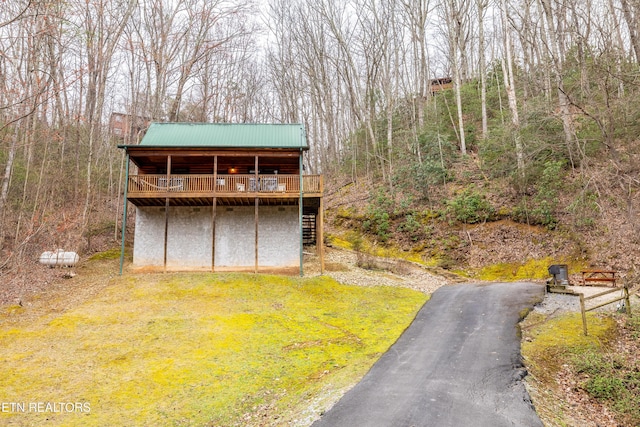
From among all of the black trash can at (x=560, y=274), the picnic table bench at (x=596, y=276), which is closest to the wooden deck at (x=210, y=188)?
the black trash can at (x=560, y=274)

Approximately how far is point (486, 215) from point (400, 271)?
6.31 meters

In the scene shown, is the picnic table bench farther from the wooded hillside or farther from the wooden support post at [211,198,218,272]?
the wooden support post at [211,198,218,272]

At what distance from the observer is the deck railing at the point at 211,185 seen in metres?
18.0

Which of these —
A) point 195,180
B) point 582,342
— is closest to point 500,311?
point 582,342

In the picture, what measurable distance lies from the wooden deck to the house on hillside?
0.05 metres

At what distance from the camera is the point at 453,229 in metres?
21.6

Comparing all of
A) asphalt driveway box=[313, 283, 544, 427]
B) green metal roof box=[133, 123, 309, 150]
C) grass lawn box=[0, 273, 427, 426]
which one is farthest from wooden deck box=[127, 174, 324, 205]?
asphalt driveway box=[313, 283, 544, 427]

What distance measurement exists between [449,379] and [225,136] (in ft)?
56.2

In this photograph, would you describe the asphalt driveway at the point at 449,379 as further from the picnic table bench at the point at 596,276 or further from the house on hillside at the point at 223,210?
the house on hillside at the point at 223,210

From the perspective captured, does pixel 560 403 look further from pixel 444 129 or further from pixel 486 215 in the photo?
pixel 444 129

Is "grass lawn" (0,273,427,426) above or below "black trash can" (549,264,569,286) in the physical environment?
below

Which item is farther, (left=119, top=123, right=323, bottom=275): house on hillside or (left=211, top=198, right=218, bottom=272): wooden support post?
(left=119, top=123, right=323, bottom=275): house on hillside

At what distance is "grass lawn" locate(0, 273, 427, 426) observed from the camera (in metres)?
7.04

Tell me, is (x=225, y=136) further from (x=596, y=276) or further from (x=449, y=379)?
(x=596, y=276)
